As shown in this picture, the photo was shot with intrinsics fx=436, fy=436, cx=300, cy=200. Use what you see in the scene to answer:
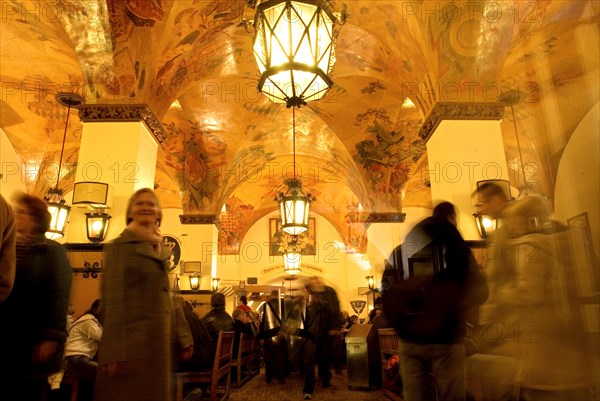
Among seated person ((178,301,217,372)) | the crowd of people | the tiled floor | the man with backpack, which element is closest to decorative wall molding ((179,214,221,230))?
the tiled floor

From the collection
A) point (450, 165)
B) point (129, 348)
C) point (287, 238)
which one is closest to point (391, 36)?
point (450, 165)

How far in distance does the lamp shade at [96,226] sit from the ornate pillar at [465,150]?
435cm

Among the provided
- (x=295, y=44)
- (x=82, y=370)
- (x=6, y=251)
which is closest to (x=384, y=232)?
(x=82, y=370)

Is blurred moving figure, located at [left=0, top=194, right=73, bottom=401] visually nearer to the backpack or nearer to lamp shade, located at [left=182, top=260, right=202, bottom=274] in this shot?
the backpack

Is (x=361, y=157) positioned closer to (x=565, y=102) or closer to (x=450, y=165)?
(x=450, y=165)

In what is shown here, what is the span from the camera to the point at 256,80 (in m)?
9.45

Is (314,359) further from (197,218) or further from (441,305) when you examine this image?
(197,218)

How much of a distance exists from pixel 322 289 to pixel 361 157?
6031 millimetres

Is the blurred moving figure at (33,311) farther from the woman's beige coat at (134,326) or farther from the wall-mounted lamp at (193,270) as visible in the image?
the wall-mounted lamp at (193,270)

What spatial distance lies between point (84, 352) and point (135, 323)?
2.85 meters

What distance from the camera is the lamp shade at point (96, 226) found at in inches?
222

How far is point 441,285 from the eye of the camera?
7.61ft

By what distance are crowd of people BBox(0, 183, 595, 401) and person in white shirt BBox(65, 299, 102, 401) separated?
220cm

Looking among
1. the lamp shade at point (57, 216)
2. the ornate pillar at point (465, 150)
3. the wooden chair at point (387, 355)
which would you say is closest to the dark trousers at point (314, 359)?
the wooden chair at point (387, 355)
